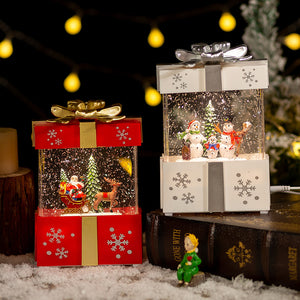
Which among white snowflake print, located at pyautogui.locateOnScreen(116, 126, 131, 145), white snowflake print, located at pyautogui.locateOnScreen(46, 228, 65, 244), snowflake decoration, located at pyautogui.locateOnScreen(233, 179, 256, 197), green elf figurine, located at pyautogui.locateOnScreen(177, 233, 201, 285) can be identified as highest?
white snowflake print, located at pyautogui.locateOnScreen(116, 126, 131, 145)

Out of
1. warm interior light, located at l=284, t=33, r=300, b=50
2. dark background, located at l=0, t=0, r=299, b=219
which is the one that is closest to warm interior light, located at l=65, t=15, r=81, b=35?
dark background, located at l=0, t=0, r=299, b=219

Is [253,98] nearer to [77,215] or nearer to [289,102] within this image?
[289,102]

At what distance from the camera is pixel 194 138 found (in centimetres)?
187

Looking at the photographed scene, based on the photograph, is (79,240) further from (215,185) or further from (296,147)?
(296,147)

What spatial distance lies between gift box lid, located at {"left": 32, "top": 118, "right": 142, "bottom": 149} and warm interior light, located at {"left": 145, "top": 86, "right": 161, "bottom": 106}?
347 millimetres

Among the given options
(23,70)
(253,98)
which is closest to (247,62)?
(253,98)

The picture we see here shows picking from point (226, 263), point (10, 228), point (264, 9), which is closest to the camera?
point (226, 263)

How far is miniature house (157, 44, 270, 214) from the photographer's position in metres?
1.84

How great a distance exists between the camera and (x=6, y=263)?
1984 mm

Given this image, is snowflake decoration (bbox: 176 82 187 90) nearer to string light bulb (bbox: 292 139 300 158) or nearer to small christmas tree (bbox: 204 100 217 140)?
small christmas tree (bbox: 204 100 217 140)

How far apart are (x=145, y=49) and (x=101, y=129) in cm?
51

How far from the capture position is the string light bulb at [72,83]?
2.22m

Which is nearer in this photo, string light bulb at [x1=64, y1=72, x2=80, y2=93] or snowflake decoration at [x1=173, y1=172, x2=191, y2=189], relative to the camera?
snowflake decoration at [x1=173, y1=172, x2=191, y2=189]

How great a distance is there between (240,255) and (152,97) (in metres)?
0.78
